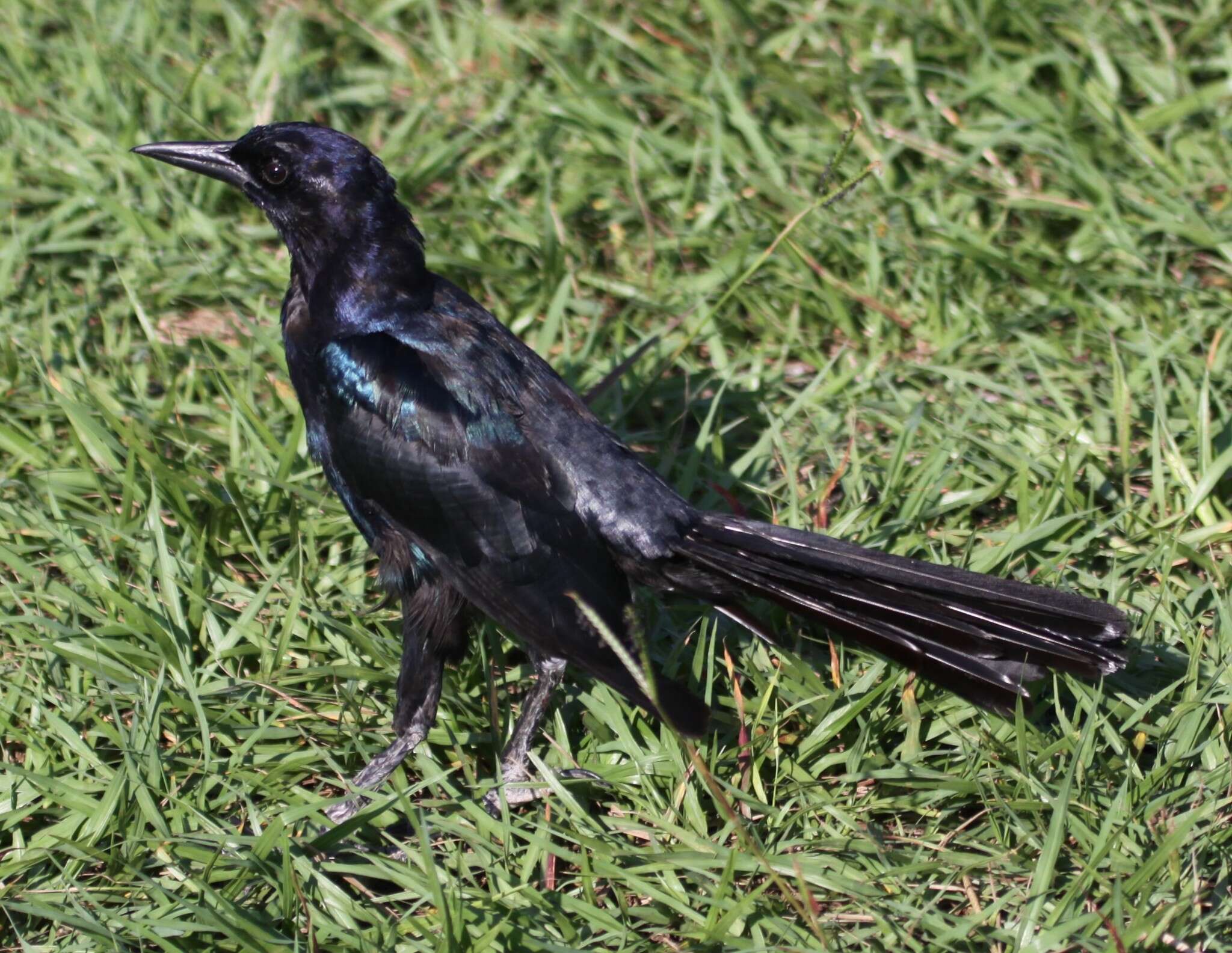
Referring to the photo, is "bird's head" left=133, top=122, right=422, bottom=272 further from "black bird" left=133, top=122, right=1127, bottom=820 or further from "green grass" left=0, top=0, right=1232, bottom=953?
"green grass" left=0, top=0, right=1232, bottom=953

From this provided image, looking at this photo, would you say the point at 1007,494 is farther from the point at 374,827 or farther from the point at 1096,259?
the point at 374,827

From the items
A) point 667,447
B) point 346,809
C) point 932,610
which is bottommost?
point 346,809

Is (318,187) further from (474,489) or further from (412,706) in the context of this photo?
(412,706)

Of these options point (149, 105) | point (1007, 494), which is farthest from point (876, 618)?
point (149, 105)

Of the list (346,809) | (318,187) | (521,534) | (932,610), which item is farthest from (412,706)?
(318,187)

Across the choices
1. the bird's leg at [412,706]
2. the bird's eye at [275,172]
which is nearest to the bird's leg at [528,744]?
the bird's leg at [412,706]

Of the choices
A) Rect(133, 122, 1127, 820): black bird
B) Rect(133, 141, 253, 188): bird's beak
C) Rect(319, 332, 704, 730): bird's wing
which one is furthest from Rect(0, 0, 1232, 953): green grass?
Rect(133, 141, 253, 188): bird's beak

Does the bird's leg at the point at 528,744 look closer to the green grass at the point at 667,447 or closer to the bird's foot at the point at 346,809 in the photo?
the green grass at the point at 667,447
